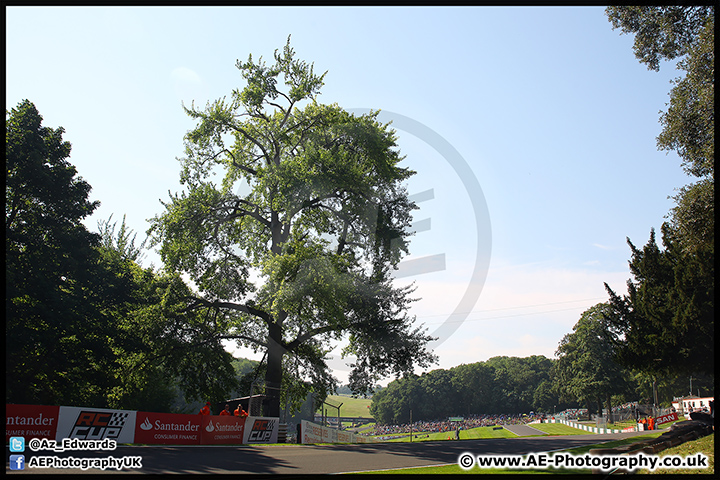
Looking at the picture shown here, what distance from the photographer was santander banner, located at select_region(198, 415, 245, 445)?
2049cm

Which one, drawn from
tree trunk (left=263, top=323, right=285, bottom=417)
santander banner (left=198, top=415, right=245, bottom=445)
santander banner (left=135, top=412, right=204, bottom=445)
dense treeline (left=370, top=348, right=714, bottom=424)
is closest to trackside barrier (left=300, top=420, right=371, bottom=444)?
tree trunk (left=263, top=323, right=285, bottom=417)

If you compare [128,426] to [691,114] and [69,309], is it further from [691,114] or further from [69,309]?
[691,114]

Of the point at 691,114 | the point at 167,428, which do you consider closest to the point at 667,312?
the point at 691,114

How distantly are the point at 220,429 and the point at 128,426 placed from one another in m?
4.52

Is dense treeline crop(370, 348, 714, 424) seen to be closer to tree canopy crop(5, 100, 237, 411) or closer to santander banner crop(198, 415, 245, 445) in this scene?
tree canopy crop(5, 100, 237, 411)

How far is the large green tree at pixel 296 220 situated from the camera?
28719mm

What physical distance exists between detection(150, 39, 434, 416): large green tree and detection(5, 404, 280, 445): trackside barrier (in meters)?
6.67

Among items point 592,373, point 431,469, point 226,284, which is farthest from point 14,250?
point 592,373

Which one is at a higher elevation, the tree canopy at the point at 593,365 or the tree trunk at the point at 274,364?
the tree trunk at the point at 274,364

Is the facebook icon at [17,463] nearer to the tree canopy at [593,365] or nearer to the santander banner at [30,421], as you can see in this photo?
the santander banner at [30,421]

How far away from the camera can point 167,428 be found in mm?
19281

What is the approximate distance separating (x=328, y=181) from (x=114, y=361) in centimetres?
1914

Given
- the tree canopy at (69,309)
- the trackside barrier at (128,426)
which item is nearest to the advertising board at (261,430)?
the trackside barrier at (128,426)

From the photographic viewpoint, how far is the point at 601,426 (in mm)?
54531
